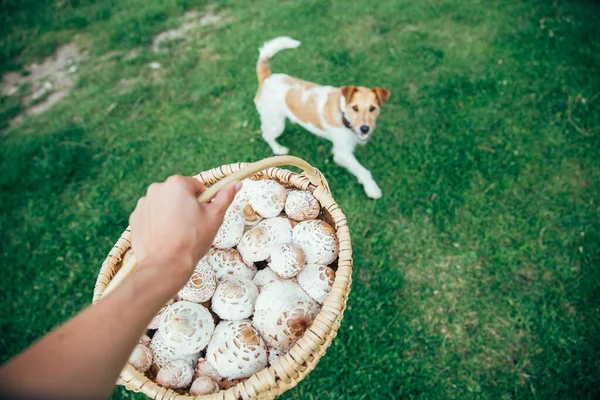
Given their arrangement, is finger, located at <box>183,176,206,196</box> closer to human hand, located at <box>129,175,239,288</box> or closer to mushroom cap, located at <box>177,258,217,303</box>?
human hand, located at <box>129,175,239,288</box>

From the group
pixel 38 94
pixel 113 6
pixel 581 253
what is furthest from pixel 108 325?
pixel 113 6

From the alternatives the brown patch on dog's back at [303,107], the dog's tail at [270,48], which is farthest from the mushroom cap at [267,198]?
the dog's tail at [270,48]

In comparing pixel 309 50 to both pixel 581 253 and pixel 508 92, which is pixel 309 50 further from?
pixel 581 253

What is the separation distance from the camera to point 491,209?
3.47 metres

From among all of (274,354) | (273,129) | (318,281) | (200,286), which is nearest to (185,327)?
(200,286)

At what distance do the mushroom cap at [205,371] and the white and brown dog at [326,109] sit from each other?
7.32 feet

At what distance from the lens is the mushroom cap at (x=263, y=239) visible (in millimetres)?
2121

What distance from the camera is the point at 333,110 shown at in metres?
3.53

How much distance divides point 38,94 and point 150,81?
158 centimetres

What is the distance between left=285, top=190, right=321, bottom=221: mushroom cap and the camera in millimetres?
2207

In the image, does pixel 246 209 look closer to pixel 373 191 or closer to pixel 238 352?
pixel 238 352

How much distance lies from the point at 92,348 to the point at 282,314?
1.01 metres

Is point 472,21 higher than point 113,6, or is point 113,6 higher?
point 113,6

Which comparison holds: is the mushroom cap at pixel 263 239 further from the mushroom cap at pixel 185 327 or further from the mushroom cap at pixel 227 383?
the mushroom cap at pixel 227 383
